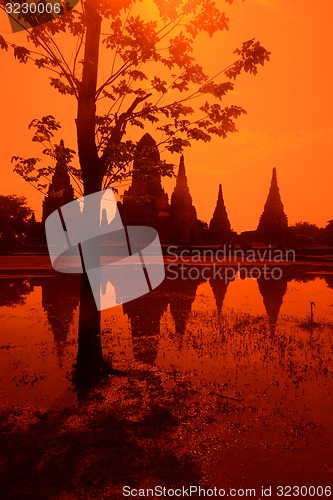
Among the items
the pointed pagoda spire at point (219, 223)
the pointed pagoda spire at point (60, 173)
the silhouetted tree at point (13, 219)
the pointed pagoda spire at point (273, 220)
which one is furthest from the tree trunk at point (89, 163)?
the pointed pagoda spire at point (273, 220)

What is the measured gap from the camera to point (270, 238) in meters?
67.8

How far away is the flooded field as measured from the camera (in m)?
4.83

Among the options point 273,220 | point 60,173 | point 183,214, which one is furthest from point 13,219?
point 60,173

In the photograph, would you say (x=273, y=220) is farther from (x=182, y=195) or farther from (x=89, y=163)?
(x=89, y=163)

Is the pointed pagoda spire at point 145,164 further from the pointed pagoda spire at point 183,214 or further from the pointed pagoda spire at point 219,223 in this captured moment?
the pointed pagoda spire at point 219,223

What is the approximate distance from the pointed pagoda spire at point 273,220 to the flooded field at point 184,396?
5509 cm

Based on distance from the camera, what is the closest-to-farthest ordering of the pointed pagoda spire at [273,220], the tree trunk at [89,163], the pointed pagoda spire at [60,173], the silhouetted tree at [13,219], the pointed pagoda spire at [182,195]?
the pointed pagoda spire at [60,173], the tree trunk at [89,163], the silhouetted tree at [13,219], the pointed pagoda spire at [182,195], the pointed pagoda spire at [273,220]

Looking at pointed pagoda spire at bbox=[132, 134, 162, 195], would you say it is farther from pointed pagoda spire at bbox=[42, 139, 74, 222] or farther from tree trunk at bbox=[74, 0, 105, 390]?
pointed pagoda spire at bbox=[42, 139, 74, 222]

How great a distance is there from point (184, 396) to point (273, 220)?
6592 centimetres

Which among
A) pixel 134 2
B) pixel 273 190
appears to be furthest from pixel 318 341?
pixel 273 190

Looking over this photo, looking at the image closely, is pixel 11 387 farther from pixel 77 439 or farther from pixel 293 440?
pixel 293 440

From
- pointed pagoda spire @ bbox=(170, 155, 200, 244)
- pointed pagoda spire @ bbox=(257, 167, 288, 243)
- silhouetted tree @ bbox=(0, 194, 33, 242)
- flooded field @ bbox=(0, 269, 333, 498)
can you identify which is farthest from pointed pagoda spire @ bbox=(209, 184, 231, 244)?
flooded field @ bbox=(0, 269, 333, 498)

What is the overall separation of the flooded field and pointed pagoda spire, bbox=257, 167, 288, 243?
181 ft

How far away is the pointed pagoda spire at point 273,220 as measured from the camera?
67.7m
